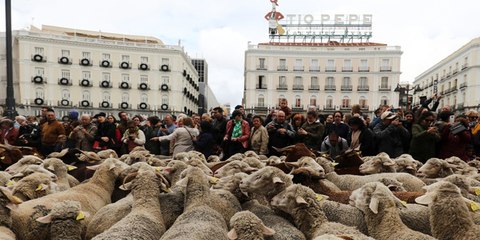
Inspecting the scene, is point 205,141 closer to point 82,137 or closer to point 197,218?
point 82,137

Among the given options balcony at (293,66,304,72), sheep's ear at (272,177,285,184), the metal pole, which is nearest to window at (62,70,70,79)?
balcony at (293,66,304,72)

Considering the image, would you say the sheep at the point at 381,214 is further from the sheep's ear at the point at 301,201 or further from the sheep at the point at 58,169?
the sheep at the point at 58,169

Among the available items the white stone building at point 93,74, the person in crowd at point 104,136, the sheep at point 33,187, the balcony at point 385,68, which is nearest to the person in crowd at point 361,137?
the sheep at point 33,187

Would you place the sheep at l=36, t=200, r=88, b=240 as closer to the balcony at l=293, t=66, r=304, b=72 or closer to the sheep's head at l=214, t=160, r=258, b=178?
the sheep's head at l=214, t=160, r=258, b=178

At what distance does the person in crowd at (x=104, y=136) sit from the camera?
25.4ft

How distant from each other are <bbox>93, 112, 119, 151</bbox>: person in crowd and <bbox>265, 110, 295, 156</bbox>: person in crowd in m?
3.47

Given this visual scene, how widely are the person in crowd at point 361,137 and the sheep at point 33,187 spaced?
4.84 m

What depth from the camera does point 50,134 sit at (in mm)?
7461

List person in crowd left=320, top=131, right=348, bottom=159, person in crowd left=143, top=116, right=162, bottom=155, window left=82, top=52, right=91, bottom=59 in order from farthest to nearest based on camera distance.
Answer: window left=82, top=52, right=91, bottom=59 → person in crowd left=143, top=116, right=162, bottom=155 → person in crowd left=320, top=131, right=348, bottom=159

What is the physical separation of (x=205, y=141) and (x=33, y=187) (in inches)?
140

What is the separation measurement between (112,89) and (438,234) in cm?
5123

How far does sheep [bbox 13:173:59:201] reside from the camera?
156 inches

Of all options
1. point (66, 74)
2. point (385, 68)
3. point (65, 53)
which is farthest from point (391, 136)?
point (65, 53)

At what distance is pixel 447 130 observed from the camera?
22.3ft
